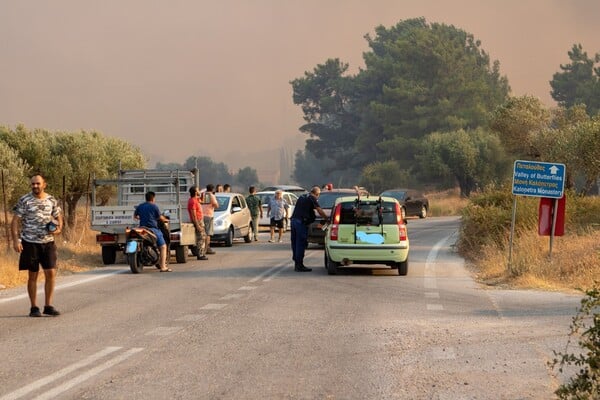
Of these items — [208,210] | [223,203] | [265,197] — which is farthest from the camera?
[265,197]

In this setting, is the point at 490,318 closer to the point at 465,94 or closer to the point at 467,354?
the point at 467,354

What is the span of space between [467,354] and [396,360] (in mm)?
814

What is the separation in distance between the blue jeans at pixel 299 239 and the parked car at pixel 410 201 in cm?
3147

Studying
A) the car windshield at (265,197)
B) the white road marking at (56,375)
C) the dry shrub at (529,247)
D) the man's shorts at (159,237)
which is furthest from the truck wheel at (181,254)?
the car windshield at (265,197)

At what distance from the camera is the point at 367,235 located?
19938 mm

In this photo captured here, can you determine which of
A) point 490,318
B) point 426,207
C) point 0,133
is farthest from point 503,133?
point 490,318

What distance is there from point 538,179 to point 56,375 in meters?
13.6

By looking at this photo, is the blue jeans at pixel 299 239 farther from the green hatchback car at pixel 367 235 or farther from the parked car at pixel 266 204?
the parked car at pixel 266 204

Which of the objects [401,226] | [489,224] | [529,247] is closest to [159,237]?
[401,226]

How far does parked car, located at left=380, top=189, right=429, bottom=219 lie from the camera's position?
53812mm

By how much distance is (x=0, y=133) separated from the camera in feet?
123

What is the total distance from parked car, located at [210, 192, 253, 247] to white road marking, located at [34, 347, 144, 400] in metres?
19.9

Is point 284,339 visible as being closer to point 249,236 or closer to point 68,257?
point 68,257

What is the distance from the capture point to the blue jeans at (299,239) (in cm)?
2117
